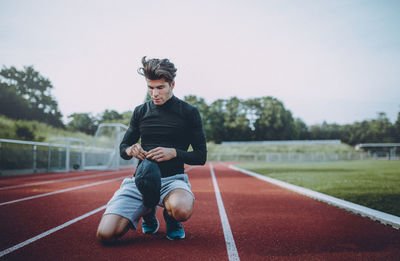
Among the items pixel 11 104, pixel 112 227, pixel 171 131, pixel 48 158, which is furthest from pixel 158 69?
pixel 11 104

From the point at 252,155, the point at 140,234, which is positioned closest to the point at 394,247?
the point at 140,234

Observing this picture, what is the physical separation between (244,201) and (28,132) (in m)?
22.4

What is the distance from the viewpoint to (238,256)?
2.75 meters

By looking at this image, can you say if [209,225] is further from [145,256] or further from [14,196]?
[14,196]

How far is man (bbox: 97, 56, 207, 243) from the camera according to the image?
2822 mm

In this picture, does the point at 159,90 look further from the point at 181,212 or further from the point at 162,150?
the point at 181,212

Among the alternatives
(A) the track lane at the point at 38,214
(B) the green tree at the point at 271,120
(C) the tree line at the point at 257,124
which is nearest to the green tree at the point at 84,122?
(C) the tree line at the point at 257,124

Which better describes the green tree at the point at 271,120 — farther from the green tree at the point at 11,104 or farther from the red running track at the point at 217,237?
the red running track at the point at 217,237

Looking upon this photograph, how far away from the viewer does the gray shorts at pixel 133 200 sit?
Answer: 2.87 m

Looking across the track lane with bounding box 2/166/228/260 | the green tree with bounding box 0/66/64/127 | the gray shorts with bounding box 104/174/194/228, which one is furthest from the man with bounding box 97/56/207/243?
the green tree with bounding box 0/66/64/127

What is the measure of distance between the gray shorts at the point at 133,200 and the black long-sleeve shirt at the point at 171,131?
0.12 m

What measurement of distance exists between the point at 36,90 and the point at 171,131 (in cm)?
4403

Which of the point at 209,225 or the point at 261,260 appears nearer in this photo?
the point at 261,260

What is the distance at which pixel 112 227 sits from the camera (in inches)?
110
